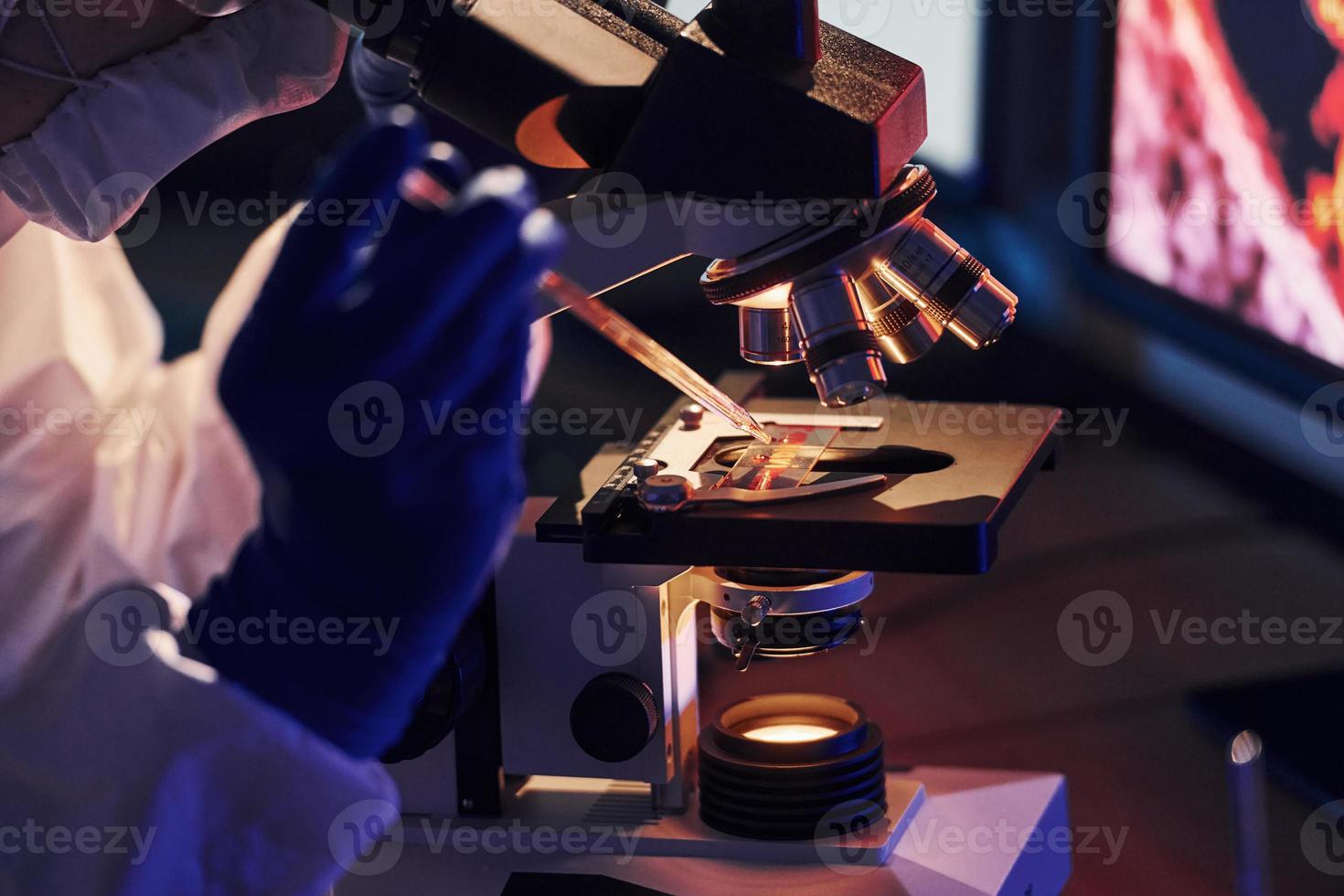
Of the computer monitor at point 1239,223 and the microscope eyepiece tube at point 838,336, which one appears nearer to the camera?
the microscope eyepiece tube at point 838,336

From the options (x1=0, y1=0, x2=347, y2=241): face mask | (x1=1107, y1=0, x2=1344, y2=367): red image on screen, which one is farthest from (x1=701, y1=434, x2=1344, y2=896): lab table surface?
(x1=0, y1=0, x2=347, y2=241): face mask

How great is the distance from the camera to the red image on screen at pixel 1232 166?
1664 millimetres

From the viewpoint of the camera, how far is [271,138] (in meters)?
2.00

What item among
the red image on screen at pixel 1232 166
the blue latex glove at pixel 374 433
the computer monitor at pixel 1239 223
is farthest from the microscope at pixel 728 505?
the red image on screen at pixel 1232 166

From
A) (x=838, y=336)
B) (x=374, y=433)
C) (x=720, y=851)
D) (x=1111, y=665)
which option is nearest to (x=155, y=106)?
(x=374, y=433)

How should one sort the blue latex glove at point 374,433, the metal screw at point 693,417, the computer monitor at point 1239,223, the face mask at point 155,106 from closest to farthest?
the blue latex glove at point 374,433, the face mask at point 155,106, the metal screw at point 693,417, the computer monitor at point 1239,223

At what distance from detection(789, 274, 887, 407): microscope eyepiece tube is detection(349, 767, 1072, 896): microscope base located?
393 mm

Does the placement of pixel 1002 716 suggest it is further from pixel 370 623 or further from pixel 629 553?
pixel 370 623

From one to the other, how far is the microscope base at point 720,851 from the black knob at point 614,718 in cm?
10

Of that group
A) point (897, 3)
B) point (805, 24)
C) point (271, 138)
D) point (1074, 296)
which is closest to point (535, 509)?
point (805, 24)

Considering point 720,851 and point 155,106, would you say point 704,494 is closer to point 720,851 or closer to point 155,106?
point 720,851

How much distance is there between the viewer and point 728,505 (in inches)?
40.5

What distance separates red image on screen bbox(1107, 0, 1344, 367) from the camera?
1664 millimetres

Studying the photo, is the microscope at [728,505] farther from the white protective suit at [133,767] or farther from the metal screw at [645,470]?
the white protective suit at [133,767]
